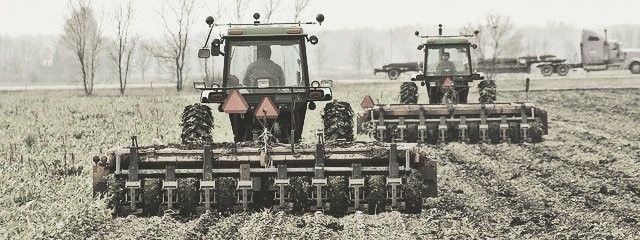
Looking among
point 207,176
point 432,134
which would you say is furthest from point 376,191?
point 432,134

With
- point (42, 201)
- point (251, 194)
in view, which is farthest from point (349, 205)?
point (42, 201)

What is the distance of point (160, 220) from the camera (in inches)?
311

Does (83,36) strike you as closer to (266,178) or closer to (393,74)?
(393,74)

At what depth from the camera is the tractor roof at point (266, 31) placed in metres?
10.1

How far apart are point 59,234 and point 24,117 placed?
16.4 metres

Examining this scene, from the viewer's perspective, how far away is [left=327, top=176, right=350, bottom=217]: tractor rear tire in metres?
8.09

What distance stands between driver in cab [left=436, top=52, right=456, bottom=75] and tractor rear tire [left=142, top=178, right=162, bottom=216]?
1199 centimetres

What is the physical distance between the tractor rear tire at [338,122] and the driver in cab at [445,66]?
9.14 m

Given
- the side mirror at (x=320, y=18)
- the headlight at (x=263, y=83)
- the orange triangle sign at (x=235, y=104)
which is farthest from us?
the headlight at (x=263, y=83)

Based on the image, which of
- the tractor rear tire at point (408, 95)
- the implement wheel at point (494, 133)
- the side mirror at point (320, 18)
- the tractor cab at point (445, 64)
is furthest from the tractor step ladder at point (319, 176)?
the tractor rear tire at point (408, 95)

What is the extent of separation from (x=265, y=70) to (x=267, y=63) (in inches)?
3.9

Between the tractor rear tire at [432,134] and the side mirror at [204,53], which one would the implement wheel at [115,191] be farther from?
the tractor rear tire at [432,134]

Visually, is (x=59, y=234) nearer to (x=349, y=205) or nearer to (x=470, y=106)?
(x=349, y=205)

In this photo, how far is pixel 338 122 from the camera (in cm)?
1009
